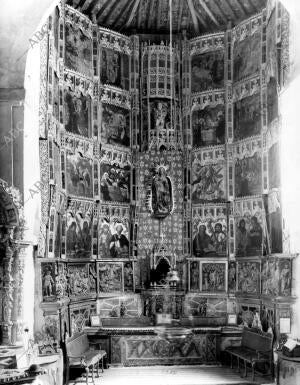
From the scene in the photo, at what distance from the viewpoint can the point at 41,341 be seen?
1262 cm

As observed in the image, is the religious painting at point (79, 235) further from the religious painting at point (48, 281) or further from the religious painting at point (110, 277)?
the religious painting at point (48, 281)

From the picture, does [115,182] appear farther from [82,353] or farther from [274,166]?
[82,353]

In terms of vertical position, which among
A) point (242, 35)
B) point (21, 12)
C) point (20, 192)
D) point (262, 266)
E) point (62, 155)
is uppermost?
point (242, 35)

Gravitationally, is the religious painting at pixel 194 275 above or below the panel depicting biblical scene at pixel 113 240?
below

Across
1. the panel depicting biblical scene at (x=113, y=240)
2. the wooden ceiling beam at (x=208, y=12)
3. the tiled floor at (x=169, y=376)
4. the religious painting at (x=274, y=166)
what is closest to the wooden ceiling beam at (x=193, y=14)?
the wooden ceiling beam at (x=208, y=12)

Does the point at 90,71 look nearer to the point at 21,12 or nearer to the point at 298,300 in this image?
the point at 21,12

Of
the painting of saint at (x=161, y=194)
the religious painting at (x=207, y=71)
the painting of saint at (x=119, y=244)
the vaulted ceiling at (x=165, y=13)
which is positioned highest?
the vaulted ceiling at (x=165, y=13)

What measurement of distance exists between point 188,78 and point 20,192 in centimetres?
867

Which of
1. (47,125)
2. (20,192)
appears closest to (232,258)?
(47,125)

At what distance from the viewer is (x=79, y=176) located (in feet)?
53.2

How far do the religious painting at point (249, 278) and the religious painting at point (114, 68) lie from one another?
6483 millimetres

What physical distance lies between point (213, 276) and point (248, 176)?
10.3ft

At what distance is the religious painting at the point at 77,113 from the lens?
15891 millimetres

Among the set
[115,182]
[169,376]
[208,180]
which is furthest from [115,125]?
[169,376]
